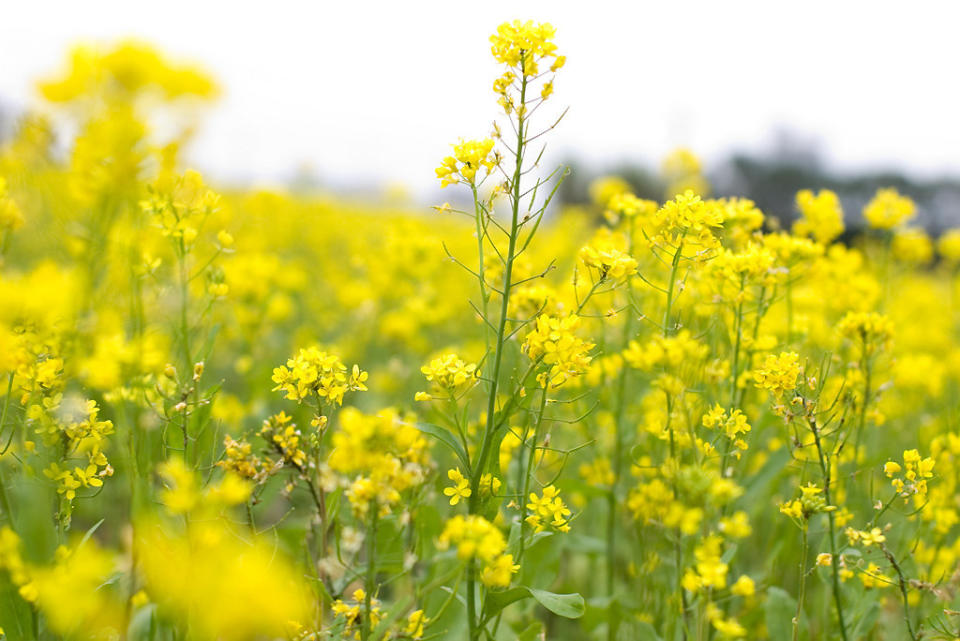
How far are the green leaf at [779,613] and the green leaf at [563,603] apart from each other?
0.91 metres

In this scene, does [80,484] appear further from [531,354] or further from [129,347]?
[531,354]

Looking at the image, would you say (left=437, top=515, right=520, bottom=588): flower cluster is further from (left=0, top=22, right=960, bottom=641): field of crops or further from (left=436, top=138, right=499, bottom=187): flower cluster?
(left=436, top=138, right=499, bottom=187): flower cluster

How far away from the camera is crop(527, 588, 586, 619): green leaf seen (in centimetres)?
174

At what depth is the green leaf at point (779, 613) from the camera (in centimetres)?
231

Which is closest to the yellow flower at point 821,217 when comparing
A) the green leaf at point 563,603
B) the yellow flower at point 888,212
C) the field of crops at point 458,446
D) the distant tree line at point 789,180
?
the field of crops at point 458,446

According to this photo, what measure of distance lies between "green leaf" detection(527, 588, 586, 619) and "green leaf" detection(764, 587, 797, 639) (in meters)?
0.91

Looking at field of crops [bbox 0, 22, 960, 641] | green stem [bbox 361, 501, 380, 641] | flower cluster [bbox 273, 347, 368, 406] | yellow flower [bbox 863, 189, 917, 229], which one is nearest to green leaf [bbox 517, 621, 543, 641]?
field of crops [bbox 0, 22, 960, 641]

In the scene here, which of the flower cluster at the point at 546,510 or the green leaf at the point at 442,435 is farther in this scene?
the flower cluster at the point at 546,510

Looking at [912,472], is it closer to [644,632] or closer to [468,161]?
[644,632]

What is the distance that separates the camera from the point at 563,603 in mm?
1776

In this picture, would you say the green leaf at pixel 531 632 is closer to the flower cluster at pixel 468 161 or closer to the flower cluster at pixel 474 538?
the flower cluster at pixel 474 538

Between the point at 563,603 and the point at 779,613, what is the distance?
3.31 ft

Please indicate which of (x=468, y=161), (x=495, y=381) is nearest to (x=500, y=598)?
(x=495, y=381)

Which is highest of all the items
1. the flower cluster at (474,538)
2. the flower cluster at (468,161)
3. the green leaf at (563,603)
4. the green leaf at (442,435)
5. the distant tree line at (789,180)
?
the distant tree line at (789,180)
